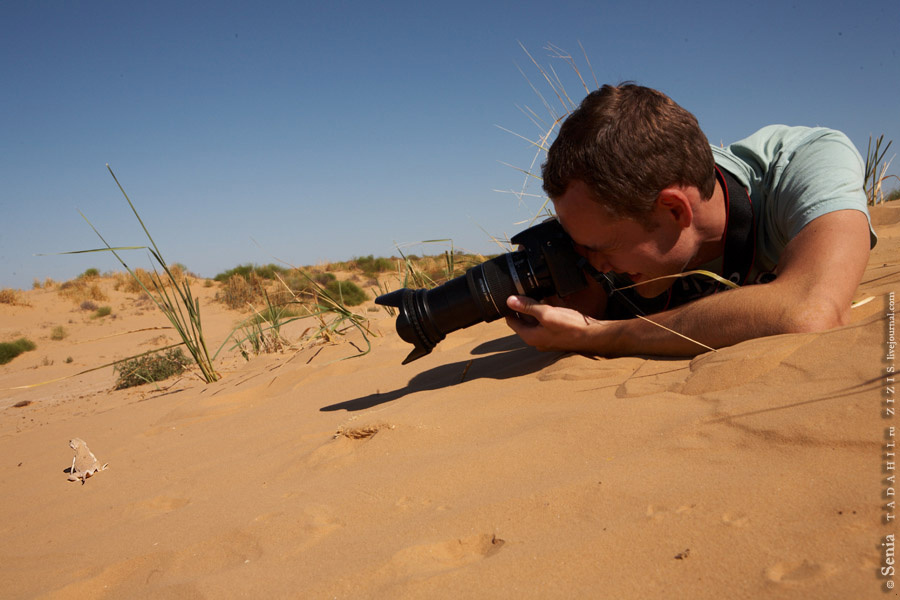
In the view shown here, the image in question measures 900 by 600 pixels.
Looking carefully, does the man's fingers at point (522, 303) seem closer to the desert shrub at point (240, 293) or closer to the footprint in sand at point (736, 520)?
the footprint in sand at point (736, 520)

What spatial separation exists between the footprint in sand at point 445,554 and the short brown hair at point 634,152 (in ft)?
3.58

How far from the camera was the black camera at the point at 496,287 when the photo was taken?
184 centimetres

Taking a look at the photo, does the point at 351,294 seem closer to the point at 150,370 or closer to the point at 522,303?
the point at 150,370

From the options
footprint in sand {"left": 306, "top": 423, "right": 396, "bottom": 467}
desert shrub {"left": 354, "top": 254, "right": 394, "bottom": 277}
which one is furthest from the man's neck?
desert shrub {"left": 354, "top": 254, "right": 394, "bottom": 277}

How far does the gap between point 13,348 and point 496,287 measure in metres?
10.4

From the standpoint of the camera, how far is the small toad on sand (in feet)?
6.73

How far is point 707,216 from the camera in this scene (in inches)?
69.9

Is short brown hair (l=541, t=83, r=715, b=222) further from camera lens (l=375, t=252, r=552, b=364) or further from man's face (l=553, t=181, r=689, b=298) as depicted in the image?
camera lens (l=375, t=252, r=552, b=364)

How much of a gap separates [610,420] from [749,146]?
1.28 metres

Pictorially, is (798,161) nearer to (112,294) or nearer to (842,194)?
(842,194)

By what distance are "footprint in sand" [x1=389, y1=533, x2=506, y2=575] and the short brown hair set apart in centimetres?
109

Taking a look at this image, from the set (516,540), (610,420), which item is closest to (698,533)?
(516,540)

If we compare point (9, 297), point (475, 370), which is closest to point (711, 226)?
point (475, 370)

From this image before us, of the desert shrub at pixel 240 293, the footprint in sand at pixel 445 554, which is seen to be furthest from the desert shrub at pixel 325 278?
the footprint in sand at pixel 445 554
